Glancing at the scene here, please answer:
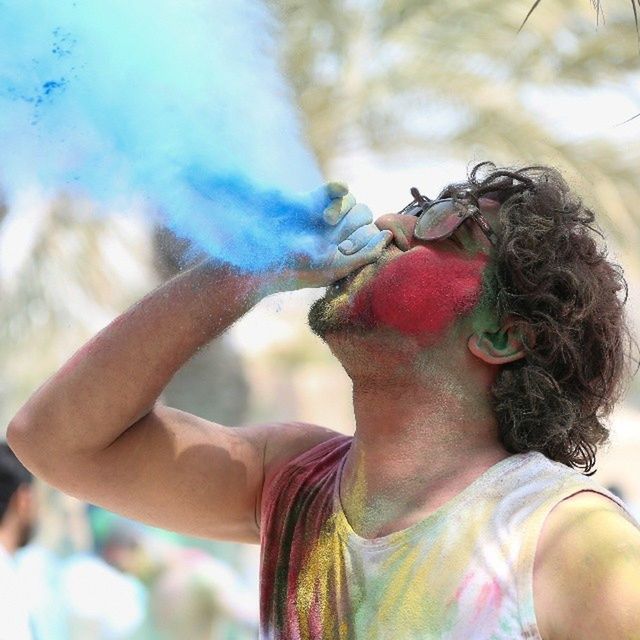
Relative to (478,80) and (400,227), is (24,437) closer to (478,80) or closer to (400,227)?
(400,227)

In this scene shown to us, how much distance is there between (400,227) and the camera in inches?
85.7

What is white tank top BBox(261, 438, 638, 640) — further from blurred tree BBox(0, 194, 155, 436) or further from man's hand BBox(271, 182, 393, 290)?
blurred tree BBox(0, 194, 155, 436)

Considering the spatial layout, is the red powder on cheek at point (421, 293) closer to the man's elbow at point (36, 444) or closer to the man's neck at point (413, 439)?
the man's neck at point (413, 439)

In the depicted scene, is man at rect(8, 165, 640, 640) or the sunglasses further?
the sunglasses

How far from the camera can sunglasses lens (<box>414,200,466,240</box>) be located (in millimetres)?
2166

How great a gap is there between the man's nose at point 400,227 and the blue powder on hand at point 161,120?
166 mm

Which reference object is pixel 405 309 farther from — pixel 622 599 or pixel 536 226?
pixel 622 599

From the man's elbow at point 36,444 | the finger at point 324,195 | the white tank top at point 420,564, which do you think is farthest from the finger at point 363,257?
the man's elbow at point 36,444

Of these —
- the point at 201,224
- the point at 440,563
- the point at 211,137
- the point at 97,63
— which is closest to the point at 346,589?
the point at 440,563

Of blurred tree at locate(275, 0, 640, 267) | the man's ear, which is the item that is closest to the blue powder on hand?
the man's ear

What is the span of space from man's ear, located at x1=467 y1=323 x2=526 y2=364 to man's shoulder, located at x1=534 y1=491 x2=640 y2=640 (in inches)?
16.5

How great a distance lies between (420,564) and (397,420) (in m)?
0.31

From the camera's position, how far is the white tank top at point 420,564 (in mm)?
1794

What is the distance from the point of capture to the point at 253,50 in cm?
220
